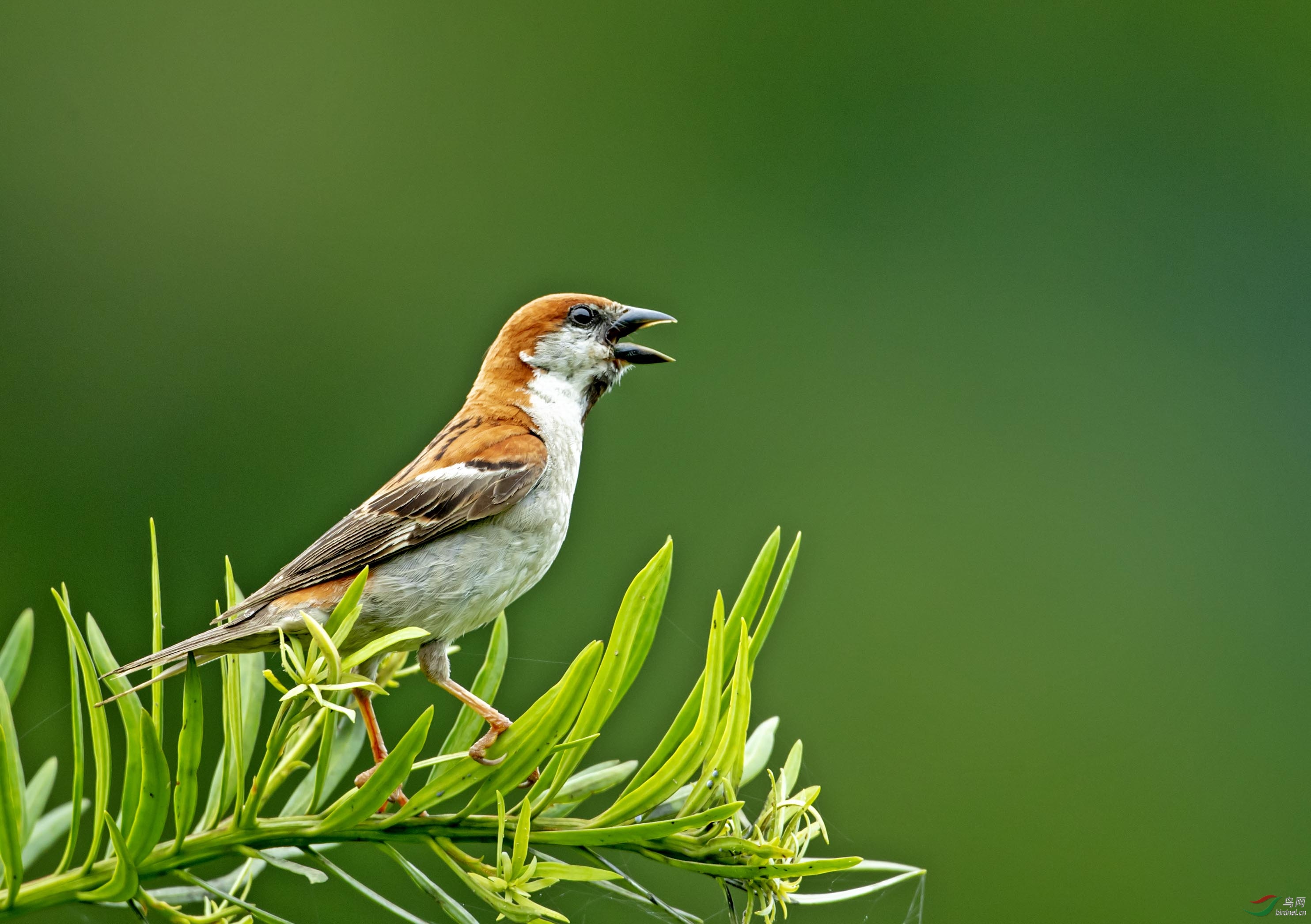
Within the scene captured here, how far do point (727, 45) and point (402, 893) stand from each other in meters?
4.65

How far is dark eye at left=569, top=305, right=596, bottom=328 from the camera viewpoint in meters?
2.59

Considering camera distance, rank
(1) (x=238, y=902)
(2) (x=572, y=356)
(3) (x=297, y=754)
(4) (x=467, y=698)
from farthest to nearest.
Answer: (2) (x=572, y=356) → (4) (x=467, y=698) → (3) (x=297, y=754) → (1) (x=238, y=902)

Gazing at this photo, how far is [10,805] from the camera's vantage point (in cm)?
101

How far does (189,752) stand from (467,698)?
1.38 ft

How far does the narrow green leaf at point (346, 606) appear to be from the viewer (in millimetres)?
1057

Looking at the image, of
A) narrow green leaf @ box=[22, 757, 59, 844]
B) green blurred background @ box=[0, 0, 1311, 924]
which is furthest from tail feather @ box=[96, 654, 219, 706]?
green blurred background @ box=[0, 0, 1311, 924]

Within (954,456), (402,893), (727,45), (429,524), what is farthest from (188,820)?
(727,45)

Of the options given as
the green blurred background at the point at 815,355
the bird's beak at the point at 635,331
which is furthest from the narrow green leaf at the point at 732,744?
the green blurred background at the point at 815,355

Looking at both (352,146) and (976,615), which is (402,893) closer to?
(976,615)

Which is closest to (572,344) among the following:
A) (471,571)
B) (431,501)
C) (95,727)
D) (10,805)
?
(431,501)

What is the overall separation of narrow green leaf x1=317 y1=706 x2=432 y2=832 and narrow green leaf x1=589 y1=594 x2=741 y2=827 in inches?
8.2

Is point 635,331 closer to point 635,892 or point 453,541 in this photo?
point 453,541

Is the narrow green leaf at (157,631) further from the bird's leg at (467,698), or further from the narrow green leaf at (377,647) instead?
the bird's leg at (467,698)

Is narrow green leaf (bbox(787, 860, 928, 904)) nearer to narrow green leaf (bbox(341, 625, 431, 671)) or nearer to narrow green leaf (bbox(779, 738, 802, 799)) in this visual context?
narrow green leaf (bbox(779, 738, 802, 799))
